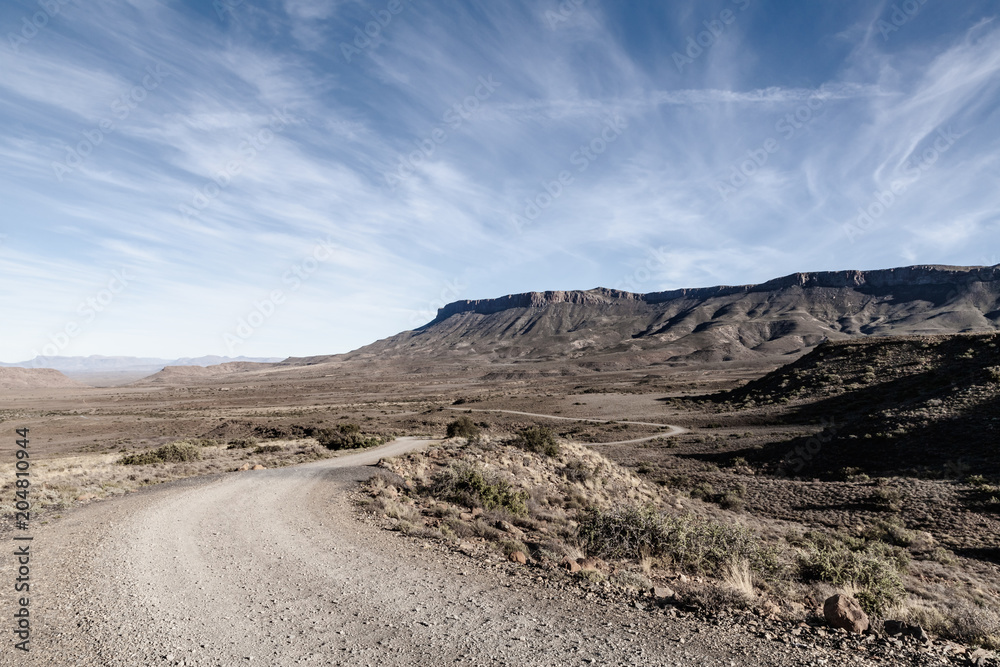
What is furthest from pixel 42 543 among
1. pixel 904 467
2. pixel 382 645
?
pixel 904 467

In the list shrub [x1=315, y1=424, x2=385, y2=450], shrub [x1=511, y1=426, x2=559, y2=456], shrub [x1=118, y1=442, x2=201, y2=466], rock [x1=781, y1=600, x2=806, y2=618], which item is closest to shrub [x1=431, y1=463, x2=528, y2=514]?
rock [x1=781, y1=600, x2=806, y2=618]

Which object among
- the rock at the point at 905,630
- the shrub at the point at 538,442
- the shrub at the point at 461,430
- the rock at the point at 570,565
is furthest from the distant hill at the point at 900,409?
the rock at the point at 570,565

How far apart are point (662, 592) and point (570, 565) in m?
1.71

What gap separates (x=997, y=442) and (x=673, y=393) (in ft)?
174

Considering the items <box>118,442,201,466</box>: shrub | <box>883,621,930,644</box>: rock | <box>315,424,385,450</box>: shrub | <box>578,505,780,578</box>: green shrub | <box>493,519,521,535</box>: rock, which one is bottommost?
<box>315,424,385,450</box>: shrub

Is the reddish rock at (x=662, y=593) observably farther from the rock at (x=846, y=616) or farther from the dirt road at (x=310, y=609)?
the rock at (x=846, y=616)

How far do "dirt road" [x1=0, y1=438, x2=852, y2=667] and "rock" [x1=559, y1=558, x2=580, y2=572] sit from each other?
0.74 metres

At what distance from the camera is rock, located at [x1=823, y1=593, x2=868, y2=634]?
614cm

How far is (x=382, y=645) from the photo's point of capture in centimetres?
582

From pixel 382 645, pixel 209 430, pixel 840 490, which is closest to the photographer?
pixel 382 645

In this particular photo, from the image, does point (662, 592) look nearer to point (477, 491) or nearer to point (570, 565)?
point (570, 565)

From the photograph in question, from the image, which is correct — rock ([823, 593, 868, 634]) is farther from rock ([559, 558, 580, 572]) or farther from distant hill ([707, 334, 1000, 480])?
distant hill ([707, 334, 1000, 480])

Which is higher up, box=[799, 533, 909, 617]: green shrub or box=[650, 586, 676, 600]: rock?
box=[650, 586, 676, 600]: rock

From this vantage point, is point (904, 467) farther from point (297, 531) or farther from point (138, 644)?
point (138, 644)
